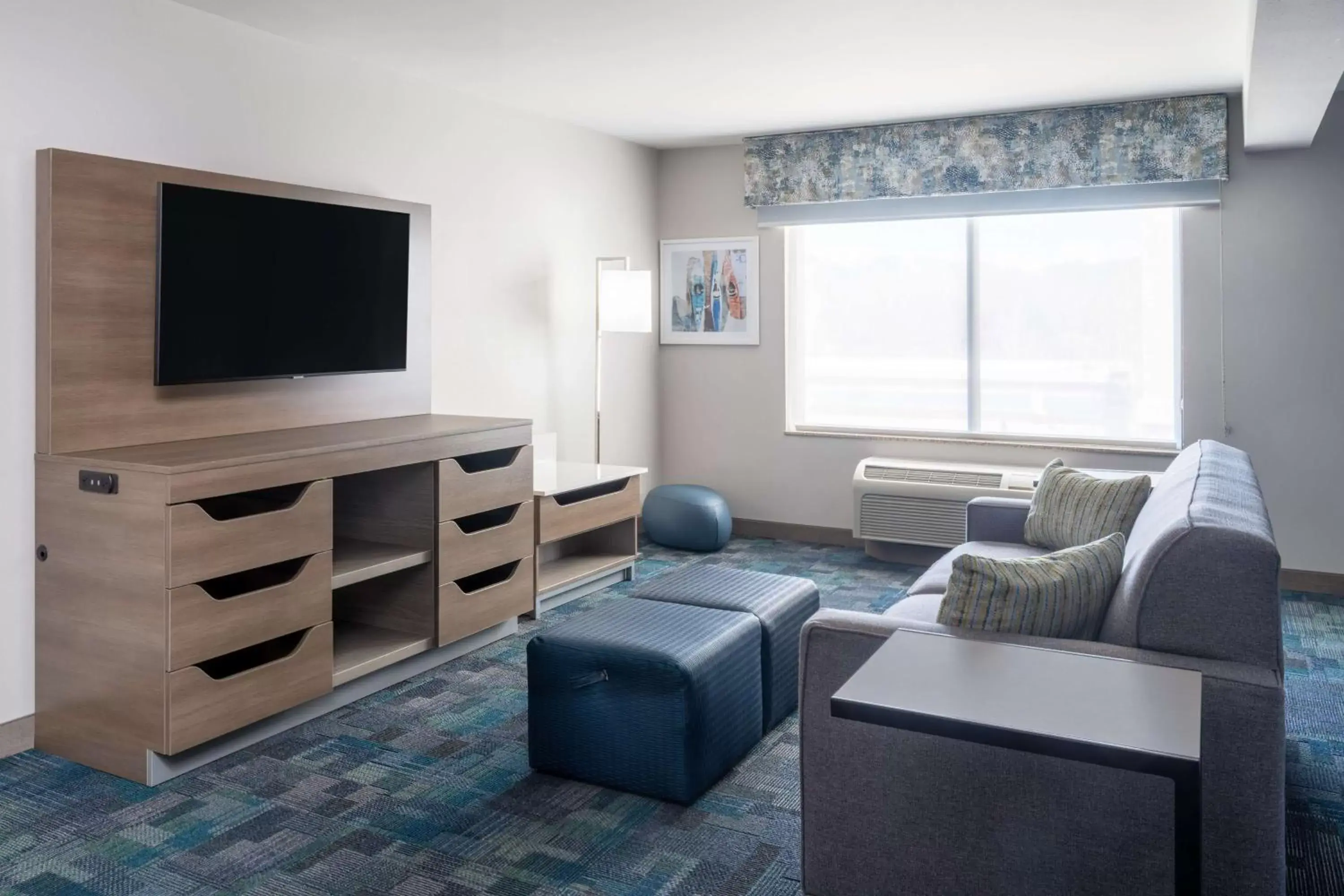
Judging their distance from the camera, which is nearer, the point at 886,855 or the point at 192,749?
the point at 886,855

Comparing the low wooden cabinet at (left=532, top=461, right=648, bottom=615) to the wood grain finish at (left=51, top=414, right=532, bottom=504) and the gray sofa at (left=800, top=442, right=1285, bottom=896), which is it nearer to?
the wood grain finish at (left=51, top=414, right=532, bottom=504)

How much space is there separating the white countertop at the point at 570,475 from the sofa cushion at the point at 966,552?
5.17 feet

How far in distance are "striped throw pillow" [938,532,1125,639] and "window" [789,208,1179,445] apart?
11.2 ft

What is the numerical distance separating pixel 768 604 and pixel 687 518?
97.9 inches

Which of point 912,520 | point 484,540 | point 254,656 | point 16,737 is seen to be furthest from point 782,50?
point 16,737

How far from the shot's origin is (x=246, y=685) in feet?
9.86

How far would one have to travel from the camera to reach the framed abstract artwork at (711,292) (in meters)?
6.12

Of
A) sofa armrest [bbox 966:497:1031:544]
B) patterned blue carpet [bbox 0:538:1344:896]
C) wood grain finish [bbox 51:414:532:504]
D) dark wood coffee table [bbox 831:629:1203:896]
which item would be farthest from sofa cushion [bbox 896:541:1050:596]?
wood grain finish [bbox 51:414:532:504]

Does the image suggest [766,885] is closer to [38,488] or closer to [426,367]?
[38,488]

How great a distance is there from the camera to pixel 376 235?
4008mm

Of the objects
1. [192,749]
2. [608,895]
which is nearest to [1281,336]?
[608,895]

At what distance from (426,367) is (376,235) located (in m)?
0.66

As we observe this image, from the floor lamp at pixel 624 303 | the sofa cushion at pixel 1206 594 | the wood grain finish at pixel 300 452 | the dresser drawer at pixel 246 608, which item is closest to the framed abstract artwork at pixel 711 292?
the floor lamp at pixel 624 303

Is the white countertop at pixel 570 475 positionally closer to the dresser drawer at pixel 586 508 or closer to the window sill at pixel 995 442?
the dresser drawer at pixel 586 508
